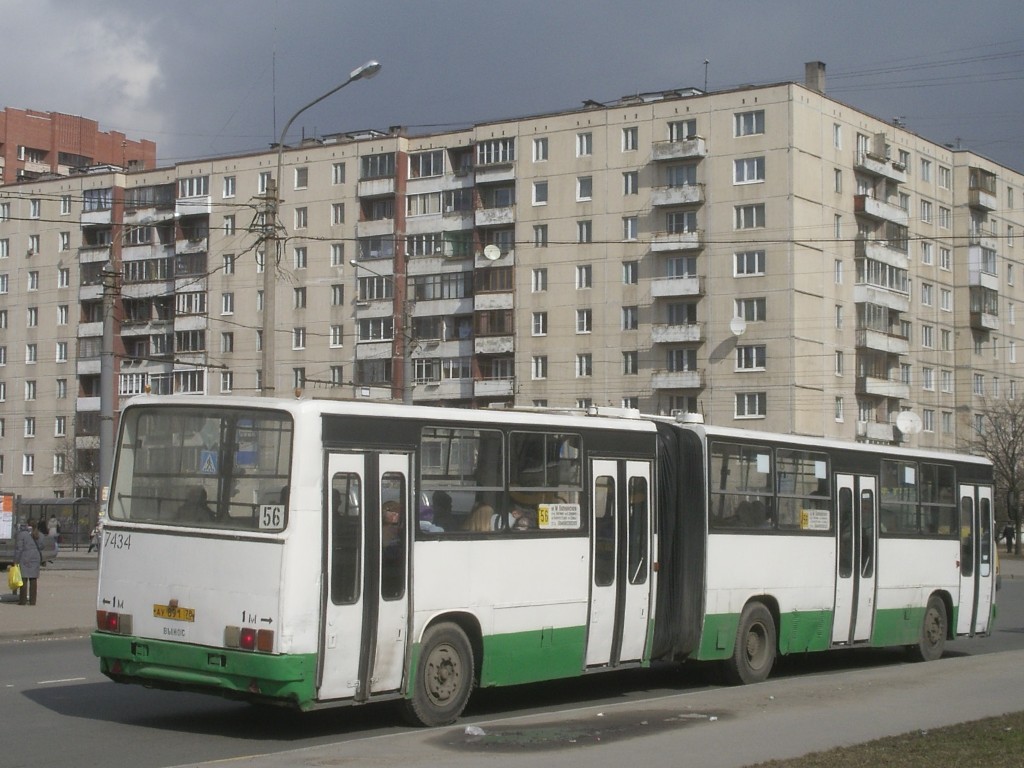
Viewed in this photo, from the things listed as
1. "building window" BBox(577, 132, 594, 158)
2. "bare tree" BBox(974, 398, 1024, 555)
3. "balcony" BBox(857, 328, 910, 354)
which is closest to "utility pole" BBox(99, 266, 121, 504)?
"building window" BBox(577, 132, 594, 158)

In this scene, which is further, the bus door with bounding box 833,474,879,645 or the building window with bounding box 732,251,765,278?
the building window with bounding box 732,251,765,278

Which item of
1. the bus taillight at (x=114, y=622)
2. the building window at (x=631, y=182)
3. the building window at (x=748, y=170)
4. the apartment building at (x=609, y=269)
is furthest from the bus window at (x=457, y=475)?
the building window at (x=631, y=182)

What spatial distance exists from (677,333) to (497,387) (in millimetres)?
10417

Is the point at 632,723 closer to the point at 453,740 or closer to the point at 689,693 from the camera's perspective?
the point at 453,740

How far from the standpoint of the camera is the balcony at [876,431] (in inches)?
2940

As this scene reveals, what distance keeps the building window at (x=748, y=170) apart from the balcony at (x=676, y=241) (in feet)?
10.7

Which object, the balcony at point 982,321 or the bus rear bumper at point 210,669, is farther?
the balcony at point 982,321

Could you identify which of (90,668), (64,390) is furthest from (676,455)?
(64,390)

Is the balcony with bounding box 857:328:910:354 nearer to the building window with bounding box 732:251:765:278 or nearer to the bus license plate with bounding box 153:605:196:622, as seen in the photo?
the building window with bounding box 732:251:765:278

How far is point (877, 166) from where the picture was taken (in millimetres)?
75812

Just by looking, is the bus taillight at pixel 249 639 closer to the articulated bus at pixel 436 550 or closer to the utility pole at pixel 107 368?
the articulated bus at pixel 436 550

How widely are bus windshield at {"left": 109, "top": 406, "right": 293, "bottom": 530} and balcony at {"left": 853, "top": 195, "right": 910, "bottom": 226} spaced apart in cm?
6605

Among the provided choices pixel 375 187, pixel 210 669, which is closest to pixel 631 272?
pixel 375 187

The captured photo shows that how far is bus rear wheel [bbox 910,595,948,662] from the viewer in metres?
20.1
